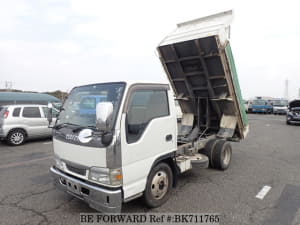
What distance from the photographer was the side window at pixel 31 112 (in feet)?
28.4

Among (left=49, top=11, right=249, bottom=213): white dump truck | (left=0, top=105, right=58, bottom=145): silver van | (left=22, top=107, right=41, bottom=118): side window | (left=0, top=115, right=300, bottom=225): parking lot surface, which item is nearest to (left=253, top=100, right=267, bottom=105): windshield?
(left=0, top=115, right=300, bottom=225): parking lot surface

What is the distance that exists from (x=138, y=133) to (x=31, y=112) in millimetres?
7830

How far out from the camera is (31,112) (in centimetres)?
884

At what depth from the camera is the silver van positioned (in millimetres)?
8125

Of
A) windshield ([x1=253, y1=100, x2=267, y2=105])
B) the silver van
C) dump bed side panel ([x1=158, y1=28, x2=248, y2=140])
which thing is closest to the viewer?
dump bed side panel ([x1=158, y1=28, x2=248, y2=140])

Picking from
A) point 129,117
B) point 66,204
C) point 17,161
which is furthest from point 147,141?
point 17,161

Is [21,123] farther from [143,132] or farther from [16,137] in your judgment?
[143,132]

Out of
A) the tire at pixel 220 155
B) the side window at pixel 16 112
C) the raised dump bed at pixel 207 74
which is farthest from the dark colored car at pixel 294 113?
the side window at pixel 16 112

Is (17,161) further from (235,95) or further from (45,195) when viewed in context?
(235,95)

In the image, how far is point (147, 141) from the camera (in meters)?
3.05

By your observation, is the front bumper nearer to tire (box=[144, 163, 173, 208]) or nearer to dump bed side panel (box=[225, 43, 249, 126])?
tire (box=[144, 163, 173, 208])

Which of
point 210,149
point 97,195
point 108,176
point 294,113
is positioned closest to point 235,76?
point 210,149

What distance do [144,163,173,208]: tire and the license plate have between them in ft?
3.37

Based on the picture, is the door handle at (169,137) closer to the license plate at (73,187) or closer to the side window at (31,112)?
the license plate at (73,187)
